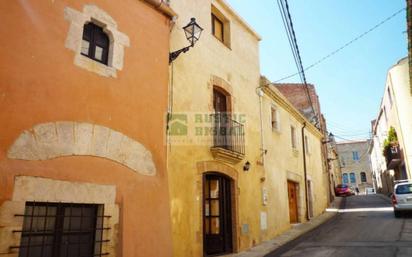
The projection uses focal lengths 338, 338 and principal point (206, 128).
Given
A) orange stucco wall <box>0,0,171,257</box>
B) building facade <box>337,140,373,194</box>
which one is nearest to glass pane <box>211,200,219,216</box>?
orange stucco wall <box>0,0,171,257</box>

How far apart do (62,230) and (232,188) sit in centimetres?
502

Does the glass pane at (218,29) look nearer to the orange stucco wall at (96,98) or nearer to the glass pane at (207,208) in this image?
the orange stucco wall at (96,98)

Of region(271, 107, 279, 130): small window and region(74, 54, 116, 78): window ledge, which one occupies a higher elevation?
region(271, 107, 279, 130): small window

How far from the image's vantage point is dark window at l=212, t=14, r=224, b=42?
381 inches

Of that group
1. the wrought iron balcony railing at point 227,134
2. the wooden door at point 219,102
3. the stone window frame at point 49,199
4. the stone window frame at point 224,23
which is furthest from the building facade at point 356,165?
the stone window frame at point 49,199

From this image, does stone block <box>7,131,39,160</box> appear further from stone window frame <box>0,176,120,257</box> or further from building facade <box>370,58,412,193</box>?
building facade <box>370,58,412,193</box>

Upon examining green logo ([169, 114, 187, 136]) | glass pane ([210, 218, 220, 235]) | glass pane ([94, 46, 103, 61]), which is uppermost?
glass pane ([94, 46, 103, 61])

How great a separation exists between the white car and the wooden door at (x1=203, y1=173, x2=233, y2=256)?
7.75 meters

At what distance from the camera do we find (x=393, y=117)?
2205 centimetres

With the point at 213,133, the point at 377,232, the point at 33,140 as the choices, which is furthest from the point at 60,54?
the point at 377,232

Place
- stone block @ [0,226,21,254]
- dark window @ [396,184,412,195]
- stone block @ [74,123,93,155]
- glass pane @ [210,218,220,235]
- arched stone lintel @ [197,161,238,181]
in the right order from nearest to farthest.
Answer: stone block @ [0,226,21,254] → stone block @ [74,123,93,155] → arched stone lintel @ [197,161,238,181] → glass pane @ [210,218,220,235] → dark window @ [396,184,412,195]

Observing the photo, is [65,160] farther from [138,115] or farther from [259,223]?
[259,223]

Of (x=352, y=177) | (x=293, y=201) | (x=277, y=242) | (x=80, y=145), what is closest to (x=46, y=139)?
(x=80, y=145)

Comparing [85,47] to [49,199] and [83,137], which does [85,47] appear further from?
[49,199]
